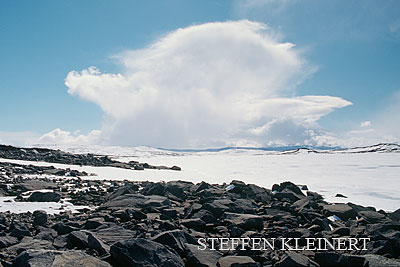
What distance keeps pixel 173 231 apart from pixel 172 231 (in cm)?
3

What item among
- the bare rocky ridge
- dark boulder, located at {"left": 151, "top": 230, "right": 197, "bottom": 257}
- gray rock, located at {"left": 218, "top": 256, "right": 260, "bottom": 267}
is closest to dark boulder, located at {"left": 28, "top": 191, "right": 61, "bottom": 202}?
dark boulder, located at {"left": 151, "top": 230, "right": 197, "bottom": 257}

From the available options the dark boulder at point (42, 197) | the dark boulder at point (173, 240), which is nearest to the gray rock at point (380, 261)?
the dark boulder at point (173, 240)

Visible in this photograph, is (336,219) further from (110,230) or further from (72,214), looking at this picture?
(72,214)

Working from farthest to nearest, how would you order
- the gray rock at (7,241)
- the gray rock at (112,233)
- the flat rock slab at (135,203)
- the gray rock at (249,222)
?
the flat rock slab at (135,203), the gray rock at (249,222), the gray rock at (112,233), the gray rock at (7,241)

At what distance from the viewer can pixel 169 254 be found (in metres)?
5.04

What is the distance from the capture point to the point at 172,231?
5934 millimetres

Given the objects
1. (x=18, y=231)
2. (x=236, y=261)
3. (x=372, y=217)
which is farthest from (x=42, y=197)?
(x=372, y=217)

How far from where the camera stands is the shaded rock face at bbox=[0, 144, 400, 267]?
486 centimetres

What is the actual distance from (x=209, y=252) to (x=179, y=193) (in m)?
7.65

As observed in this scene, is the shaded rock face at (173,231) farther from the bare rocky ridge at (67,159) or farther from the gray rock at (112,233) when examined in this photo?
the bare rocky ridge at (67,159)

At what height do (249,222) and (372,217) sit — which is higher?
(249,222)

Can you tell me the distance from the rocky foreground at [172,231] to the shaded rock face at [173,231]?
0.06 feet

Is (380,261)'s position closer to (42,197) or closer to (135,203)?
(135,203)

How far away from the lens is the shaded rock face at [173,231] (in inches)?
191
